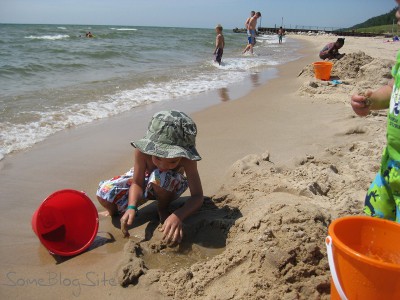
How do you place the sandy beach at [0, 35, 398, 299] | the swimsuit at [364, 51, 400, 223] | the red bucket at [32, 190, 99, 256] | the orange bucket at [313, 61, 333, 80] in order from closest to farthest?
the swimsuit at [364, 51, 400, 223], the sandy beach at [0, 35, 398, 299], the red bucket at [32, 190, 99, 256], the orange bucket at [313, 61, 333, 80]

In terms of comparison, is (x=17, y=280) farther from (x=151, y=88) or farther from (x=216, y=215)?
(x=151, y=88)

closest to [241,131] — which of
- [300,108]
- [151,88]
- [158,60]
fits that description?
[300,108]

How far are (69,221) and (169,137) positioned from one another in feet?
2.85

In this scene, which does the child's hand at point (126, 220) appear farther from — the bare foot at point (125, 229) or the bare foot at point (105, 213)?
the bare foot at point (105, 213)

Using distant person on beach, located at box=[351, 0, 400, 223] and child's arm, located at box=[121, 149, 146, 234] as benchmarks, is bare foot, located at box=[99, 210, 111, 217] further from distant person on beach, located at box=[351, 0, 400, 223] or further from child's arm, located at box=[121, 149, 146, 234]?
distant person on beach, located at box=[351, 0, 400, 223]

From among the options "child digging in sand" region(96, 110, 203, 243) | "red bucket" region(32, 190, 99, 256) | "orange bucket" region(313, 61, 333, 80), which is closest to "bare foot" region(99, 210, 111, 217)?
"child digging in sand" region(96, 110, 203, 243)

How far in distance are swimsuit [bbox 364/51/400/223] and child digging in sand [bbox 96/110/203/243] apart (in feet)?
3.25

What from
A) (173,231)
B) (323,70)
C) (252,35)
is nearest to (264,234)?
(173,231)

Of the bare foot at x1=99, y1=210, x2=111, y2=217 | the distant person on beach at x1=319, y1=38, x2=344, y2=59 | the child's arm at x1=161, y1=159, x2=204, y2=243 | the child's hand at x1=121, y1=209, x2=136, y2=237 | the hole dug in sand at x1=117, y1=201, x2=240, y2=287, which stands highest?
the distant person on beach at x1=319, y1=38, x2=344, y2=59

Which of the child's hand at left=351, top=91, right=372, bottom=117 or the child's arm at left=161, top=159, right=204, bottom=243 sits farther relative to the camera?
the child's arm at left=161, top=159, right=204, bottom=243

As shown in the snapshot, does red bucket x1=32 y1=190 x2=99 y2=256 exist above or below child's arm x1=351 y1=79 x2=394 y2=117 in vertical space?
below

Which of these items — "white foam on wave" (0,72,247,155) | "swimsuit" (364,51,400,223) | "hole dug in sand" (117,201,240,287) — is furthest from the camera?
"white foam on wave" (0,72,247,155)

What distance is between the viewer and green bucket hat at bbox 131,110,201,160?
7.39 feet

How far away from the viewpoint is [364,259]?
118cm
